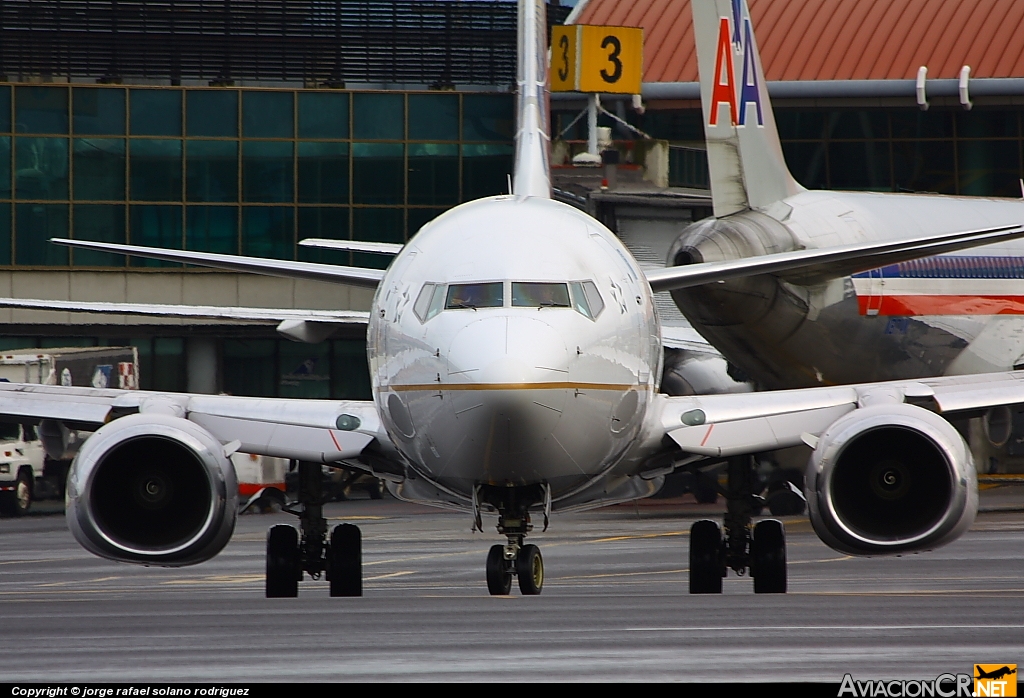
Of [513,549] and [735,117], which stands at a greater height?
[735,117]

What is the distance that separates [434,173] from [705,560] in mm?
32145

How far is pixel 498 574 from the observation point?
13164 millimetres

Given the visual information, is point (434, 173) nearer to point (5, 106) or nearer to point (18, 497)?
point (5, 106)

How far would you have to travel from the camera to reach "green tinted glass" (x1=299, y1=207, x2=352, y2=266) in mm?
46031

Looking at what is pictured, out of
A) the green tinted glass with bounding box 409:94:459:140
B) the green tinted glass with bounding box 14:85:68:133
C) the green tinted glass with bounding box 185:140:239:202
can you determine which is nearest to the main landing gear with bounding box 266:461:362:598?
the green tinted glass with bounding box 185:140:239:202

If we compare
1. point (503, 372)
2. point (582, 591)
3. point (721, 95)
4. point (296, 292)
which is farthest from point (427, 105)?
point (503, 372)

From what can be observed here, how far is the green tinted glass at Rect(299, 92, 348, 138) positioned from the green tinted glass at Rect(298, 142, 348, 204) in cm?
34

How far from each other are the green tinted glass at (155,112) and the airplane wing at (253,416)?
31.9 metres

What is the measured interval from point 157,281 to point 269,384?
4.31 m

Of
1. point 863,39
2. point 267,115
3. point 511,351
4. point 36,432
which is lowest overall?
point 36,432

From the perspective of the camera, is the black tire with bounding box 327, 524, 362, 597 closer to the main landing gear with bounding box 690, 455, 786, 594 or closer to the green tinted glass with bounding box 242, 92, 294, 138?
the main landing gear with bounding box 690, 455, 786, 594

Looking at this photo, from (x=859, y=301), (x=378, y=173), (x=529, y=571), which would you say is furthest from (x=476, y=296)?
(x=378, y=173)

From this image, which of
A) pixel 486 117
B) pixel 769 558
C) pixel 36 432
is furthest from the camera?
pixel 486 117

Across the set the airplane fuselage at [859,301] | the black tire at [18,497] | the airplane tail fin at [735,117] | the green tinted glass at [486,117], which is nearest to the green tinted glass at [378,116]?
the green tinted glass at [486,117]
